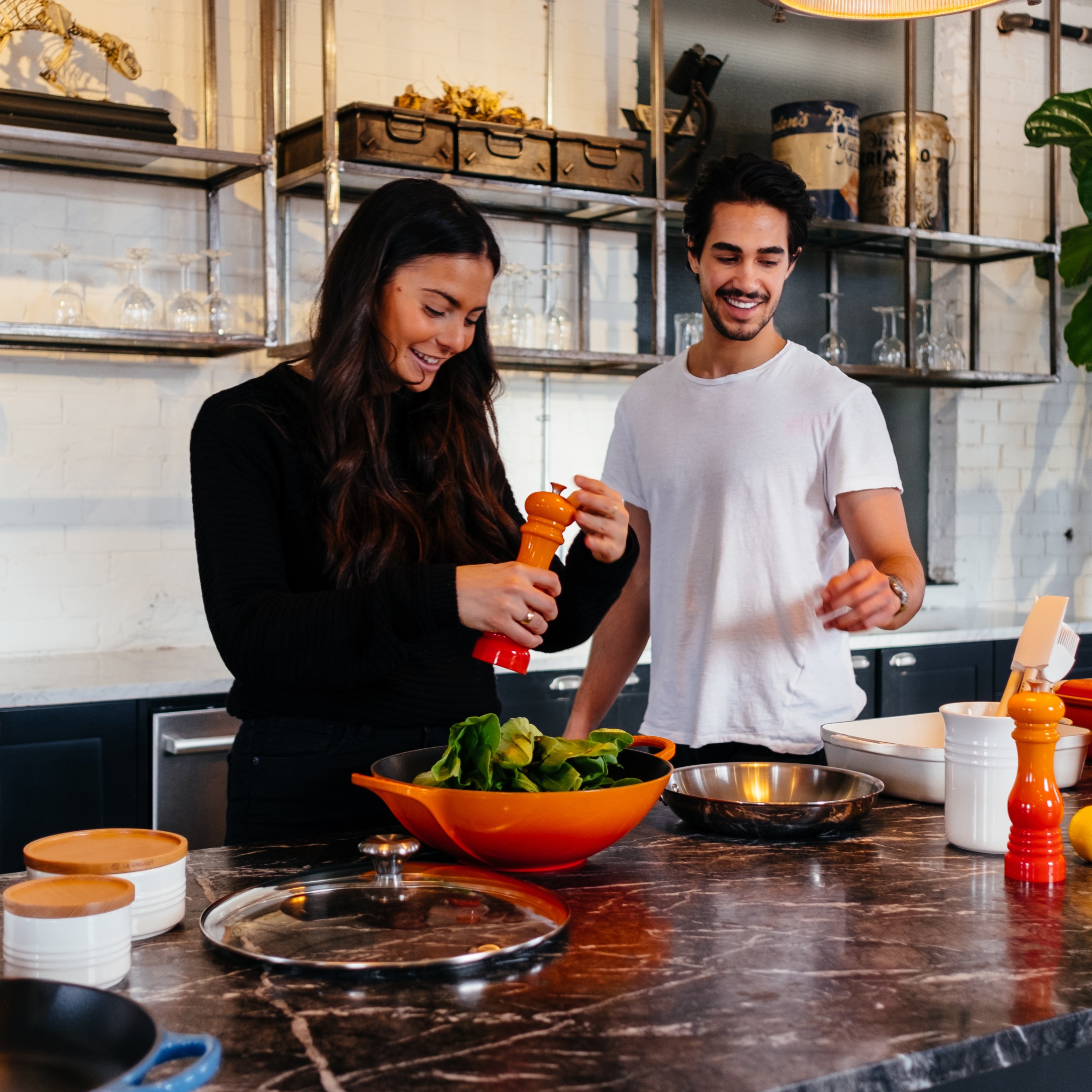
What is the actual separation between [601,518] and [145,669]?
6.40ft

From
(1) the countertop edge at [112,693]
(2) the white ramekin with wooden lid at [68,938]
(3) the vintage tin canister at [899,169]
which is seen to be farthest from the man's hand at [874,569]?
(3) the vintage tin canister at [899,169]

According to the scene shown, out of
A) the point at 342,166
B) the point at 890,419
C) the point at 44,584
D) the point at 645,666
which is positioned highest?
the point at 342,166

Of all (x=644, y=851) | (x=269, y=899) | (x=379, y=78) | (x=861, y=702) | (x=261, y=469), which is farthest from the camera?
(x=379, y=78)

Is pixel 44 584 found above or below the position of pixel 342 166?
below

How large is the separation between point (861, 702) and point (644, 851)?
94 centimetres

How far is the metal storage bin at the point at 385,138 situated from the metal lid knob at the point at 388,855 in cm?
260

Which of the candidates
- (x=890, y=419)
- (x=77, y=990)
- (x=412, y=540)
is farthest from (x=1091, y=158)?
(x=77, y=990)

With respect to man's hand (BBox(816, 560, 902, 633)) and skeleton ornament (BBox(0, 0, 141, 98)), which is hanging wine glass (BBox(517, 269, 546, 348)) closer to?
skeleton ornament (BBox(0, 0, 141, 98))

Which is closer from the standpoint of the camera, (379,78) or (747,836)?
(747,836)

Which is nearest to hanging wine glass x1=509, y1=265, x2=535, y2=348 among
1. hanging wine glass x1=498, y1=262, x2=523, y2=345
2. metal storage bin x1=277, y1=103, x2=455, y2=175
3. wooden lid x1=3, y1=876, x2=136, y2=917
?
hanging wine glass x1=498, y1=262, x2=523, y2=345

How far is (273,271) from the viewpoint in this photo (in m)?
3.46

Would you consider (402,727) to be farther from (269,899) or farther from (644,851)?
(269,899)

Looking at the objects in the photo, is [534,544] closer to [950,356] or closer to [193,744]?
[193,744]

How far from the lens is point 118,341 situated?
10.6 feet
